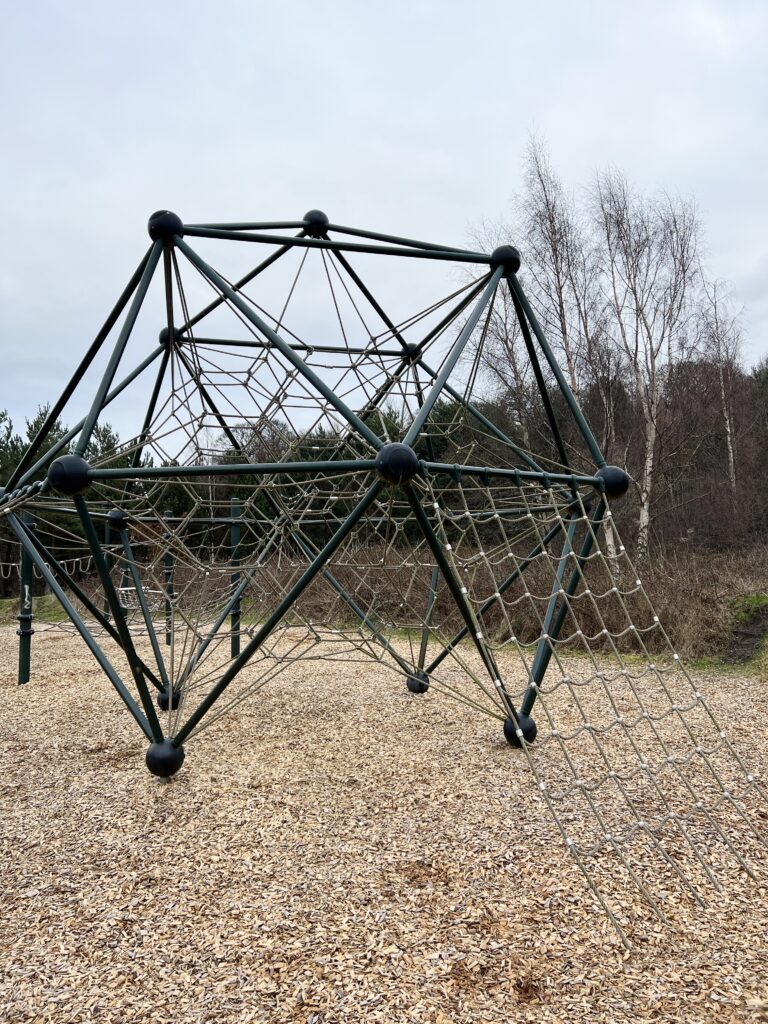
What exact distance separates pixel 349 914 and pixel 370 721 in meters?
2.37

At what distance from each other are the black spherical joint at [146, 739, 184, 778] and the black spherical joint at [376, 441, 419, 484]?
207 cm

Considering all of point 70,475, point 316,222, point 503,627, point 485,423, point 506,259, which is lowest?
point 503,627

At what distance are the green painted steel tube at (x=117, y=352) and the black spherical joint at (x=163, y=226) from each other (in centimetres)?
4

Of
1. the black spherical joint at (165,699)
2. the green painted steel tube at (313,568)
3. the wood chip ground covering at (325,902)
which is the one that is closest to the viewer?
the wood chip ground covering at (325,902)

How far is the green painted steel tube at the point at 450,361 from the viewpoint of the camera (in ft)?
Answer: 9.64

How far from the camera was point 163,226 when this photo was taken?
127 inches

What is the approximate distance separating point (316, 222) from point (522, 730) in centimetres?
363

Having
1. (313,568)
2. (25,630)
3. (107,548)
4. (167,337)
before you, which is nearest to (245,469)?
(313,568)

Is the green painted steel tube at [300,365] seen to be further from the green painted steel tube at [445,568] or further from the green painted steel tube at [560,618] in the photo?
the green painted steel tube at [560,618]

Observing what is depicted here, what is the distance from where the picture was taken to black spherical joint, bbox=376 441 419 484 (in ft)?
8.75

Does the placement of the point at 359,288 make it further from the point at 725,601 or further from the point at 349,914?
the point at 725,601

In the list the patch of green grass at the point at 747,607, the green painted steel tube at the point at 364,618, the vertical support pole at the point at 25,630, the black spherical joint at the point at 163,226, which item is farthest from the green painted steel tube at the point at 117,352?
the patch of green grass at the point at 747,607

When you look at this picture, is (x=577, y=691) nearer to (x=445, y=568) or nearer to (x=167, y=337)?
(x=445, y=568)

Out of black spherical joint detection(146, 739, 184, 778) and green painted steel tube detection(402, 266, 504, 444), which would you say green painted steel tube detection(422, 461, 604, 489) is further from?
black spherical joint detection(146, 739, 184, 778)
